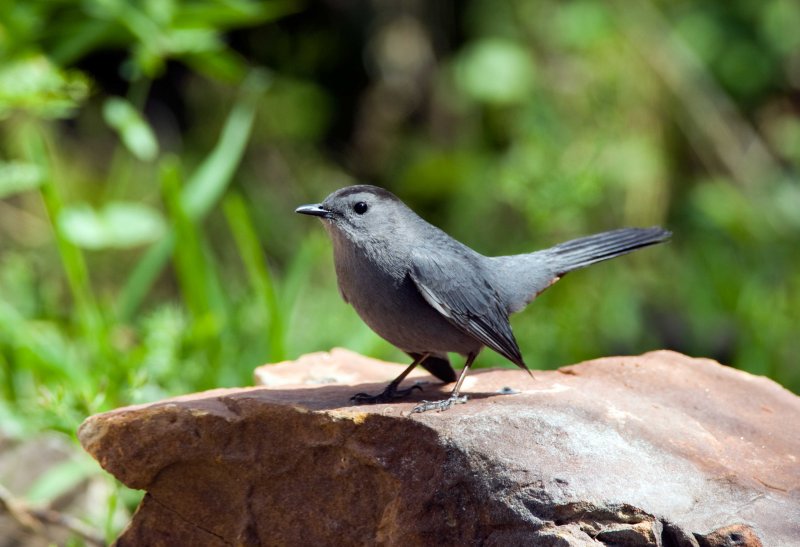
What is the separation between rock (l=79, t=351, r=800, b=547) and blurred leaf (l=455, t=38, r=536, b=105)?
5.08 metres

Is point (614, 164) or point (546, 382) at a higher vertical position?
point (614, 164)

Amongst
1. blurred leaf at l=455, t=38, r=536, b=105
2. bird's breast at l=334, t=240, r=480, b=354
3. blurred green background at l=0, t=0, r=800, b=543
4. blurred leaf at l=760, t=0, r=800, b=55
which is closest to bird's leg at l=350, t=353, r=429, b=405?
bird's breast at l=334, t=240, r=480, b=354

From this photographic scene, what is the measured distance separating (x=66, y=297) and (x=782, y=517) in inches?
255

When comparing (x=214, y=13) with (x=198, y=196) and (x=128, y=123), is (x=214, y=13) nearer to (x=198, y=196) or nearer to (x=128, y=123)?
(x=128, y=123)

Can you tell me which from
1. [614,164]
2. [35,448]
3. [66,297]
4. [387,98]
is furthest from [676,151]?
[35,448]

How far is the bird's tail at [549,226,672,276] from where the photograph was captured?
4184 mm

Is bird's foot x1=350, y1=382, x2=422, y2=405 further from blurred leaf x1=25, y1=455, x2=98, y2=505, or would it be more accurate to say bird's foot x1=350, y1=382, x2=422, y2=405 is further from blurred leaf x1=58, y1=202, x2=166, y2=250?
blurred leaf x1=58, y1=202, x2=166, y2=250

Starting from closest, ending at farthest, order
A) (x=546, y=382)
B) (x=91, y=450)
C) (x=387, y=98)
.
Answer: (x=91, y=450), (x=546, y=382), (x=387, y=98)

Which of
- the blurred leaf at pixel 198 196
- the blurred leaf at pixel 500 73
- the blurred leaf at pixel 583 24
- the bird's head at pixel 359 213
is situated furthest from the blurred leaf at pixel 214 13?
the blurred leaf at pixel 583 24

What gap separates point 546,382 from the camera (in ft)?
12.3

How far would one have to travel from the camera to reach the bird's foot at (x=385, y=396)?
3.57 meters

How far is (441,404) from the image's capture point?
342 cm

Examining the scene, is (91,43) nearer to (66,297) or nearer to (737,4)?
(66,297)

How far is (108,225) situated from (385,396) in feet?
10.8
